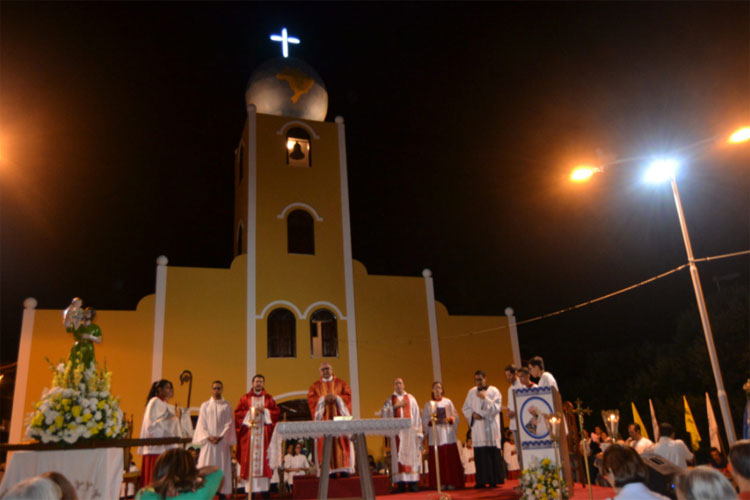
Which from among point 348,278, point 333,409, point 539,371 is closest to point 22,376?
point 333,409

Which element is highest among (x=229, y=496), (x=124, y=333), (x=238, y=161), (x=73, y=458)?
(x=238, y=161)

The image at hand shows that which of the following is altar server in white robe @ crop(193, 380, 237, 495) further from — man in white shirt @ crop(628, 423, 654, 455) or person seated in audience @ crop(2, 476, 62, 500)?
person seated in audience @ crop(2, 476, 62, 500)

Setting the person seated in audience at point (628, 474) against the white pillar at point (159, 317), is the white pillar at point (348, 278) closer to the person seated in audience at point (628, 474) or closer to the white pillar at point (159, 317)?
the white pillar at point (159, 317)

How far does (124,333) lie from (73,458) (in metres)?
9.79

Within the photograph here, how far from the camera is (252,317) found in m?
15.1

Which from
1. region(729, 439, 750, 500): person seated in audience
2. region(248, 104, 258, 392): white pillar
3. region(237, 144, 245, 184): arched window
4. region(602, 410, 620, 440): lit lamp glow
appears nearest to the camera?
region(729, 439, 750, 500): person seated in audience

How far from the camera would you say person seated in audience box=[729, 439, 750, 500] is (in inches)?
137

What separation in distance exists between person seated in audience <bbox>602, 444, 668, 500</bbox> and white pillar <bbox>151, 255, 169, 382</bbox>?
11.8 meters

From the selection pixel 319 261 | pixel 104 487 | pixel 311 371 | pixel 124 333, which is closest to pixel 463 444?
pixel 311 371

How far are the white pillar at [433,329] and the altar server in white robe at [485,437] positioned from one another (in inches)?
195

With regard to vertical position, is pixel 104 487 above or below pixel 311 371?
below

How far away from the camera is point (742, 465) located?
11.5 feet

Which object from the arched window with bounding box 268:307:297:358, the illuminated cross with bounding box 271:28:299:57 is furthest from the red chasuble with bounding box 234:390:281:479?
the illuminated cross with bounding box 271:28:299:57

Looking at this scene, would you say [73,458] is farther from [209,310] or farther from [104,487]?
[209,310]
